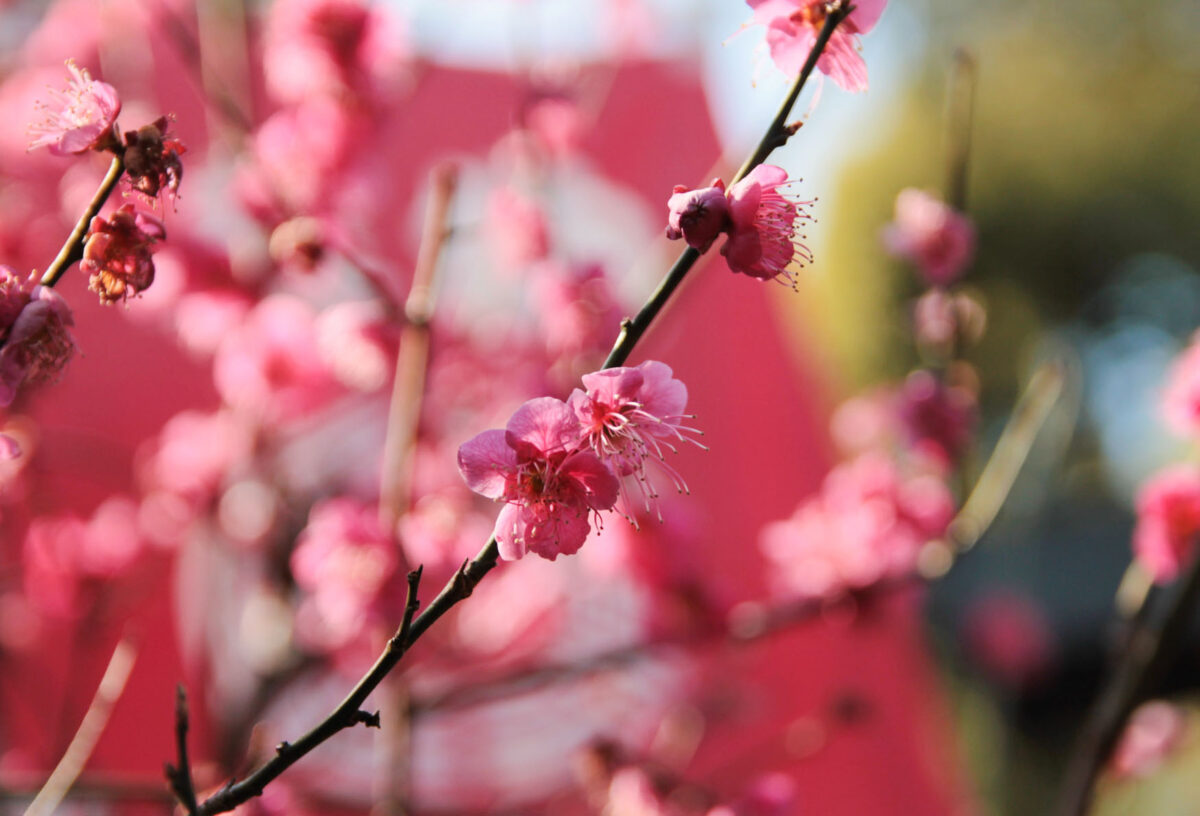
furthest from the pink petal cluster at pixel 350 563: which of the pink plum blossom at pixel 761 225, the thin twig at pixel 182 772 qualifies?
the pink plum blossom at pixel 761 225

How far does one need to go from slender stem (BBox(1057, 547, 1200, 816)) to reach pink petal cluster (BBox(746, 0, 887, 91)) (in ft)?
1.87

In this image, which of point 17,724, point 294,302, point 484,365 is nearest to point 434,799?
point 17,724

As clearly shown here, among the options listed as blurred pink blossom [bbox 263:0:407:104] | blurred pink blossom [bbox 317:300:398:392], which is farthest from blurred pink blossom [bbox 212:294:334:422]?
blurred pink blossom [bbox 263:0:407:104]

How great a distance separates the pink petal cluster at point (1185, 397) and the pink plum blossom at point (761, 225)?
668 millimetres

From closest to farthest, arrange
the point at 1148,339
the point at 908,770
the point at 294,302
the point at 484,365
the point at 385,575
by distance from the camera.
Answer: the point at 385,575 → the point at 294,302 → the point at 484,365 → the point at 908,770 → the point at 1148,339

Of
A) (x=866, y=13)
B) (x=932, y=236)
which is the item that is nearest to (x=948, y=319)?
(x=932, y=236)

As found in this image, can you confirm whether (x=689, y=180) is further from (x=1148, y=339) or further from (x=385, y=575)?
(x=1148, y=339)

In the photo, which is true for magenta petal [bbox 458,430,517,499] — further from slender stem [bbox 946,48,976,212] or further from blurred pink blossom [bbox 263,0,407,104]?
blurred pink blossom [bbox 263,0,407,104]

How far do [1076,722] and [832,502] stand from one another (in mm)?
5682

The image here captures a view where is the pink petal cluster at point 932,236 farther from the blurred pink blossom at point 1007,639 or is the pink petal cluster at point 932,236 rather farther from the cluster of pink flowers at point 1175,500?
the blurred pink blossom at point 1007,639

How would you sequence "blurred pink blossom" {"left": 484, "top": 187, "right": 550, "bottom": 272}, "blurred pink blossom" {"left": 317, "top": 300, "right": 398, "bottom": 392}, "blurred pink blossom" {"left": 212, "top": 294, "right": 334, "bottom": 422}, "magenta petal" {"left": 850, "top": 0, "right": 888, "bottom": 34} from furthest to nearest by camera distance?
"blurred pink blossom" {"left": 484, "top": 187, "right": 550, "bottom": 272}, "blurred pink blossom" {"left": 212, "top": 294, "right": 334, "bottom": 422}, "blurred pink blossom" {"left": 317, "top": 300, "right": 398, "bottom": 392}, "magenta petal" {"left": 850, "top": 0, "right": 888, "bottom": 34}

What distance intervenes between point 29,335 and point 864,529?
3.25 ft

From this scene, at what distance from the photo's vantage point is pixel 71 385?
206cm

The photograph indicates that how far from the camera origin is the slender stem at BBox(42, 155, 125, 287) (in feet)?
1.48
